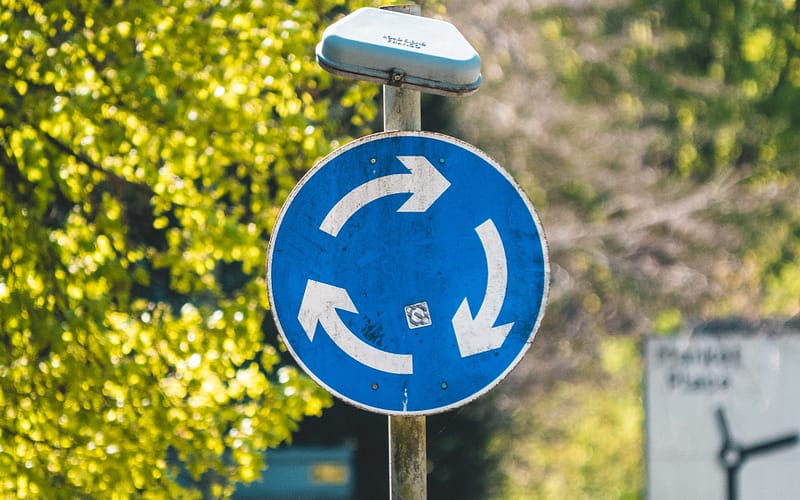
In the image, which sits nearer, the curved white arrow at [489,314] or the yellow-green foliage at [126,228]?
the curved white arrow at [489,314]

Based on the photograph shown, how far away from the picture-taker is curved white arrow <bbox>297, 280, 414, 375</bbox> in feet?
10.6

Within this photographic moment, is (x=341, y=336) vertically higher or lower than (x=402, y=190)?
lower

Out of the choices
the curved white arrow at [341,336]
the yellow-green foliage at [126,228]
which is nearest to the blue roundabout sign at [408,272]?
the curved white arrow at [341,336]

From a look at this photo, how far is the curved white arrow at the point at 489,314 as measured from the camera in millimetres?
3246

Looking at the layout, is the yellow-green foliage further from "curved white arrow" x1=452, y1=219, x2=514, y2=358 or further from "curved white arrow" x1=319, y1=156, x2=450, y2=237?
"curved white arrow" x1=452, y1=219, x2=514, y2=358

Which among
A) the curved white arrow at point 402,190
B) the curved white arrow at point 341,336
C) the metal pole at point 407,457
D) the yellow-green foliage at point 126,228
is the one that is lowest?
the metal pole at point 407,457

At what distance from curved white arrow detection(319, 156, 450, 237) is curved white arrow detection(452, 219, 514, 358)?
0.16 m

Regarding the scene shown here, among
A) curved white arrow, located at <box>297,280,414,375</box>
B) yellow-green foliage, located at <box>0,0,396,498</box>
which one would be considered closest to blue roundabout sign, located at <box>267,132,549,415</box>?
curved white arrow, located at <box>297,280,414,375</box>

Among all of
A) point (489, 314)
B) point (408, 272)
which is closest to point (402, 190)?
point (408, 272)

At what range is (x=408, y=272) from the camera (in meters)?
3.27

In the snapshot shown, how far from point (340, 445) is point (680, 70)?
9990 mm

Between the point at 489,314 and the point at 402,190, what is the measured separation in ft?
1.25

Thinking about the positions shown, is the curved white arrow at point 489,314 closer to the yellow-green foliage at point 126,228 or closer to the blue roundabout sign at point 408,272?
the blue roundabout sign at point 408,272

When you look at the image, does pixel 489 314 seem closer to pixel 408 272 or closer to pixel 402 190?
pixel 408 272
